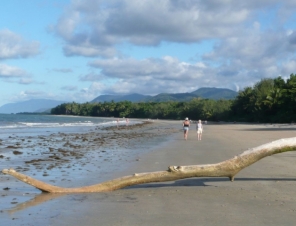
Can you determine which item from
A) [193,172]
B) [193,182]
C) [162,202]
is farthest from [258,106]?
[162,202]

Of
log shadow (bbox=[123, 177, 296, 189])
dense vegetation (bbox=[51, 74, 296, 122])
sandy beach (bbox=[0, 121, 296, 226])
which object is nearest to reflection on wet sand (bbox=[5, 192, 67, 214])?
sandy beach (bbox=[0, 121, 296, 226])

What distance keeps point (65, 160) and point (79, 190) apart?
6.77 meters

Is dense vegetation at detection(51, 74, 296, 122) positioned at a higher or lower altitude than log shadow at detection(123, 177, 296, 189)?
higher

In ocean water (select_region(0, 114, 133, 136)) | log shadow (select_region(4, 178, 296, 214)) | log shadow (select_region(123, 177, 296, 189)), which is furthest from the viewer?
ocean water (select_region(0, 114, 133, 136))

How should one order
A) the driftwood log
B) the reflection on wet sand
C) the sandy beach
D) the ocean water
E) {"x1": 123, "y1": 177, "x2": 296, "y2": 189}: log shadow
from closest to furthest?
1. the sandy beach
2. the reflection on wet sand
3. the driftwood log
4. {"x1": 123, "y1": 177, "x2": 296, "y2": 189}: log shadow
5. the ocean water

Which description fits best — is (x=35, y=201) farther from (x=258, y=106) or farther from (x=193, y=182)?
(x=258, y=106)

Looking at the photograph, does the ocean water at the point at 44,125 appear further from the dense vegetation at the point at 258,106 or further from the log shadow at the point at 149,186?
the log shadow at the point at 149,186

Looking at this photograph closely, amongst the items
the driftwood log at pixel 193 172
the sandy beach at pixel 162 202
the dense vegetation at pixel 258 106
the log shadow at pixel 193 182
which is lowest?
the sandy beach at pixel 162 202

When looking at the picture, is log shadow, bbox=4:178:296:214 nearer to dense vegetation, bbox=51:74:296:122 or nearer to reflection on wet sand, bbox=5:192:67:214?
reflection on wet sand, bbox=5:192:67:214

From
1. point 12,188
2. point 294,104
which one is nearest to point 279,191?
point 12,188

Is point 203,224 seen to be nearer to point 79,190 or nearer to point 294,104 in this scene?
point 79,190

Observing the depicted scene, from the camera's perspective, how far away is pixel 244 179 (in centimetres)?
1025

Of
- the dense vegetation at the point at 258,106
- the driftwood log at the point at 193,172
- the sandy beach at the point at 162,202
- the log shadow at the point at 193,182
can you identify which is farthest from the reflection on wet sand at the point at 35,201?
the dense vegetation at the point at 258,106

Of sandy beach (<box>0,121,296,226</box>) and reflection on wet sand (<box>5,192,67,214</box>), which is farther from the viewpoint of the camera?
reflection on wet sand (<box>5,192,67,214</box>)
